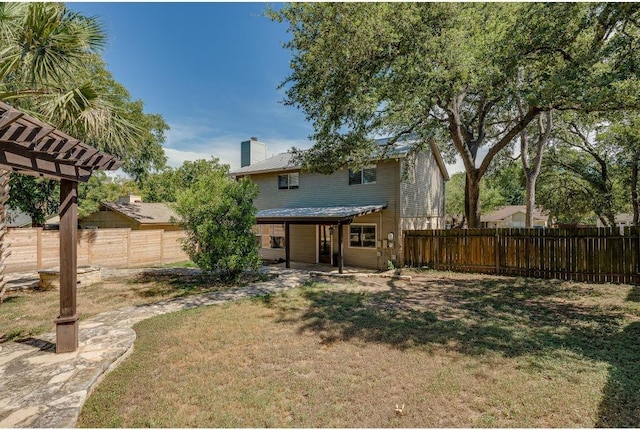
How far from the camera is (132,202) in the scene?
21.3 m

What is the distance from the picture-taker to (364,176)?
14.8 metres

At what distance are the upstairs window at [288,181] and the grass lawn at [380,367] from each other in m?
10.1

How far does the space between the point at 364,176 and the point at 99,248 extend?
43.7 ft

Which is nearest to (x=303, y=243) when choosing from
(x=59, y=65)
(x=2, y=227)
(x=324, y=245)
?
(x=324, y=245)

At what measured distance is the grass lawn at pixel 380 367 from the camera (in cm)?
343

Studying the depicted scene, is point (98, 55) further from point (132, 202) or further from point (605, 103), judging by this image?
point (132, 202)

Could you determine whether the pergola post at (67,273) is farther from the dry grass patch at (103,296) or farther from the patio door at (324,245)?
the patio door at (324,245)

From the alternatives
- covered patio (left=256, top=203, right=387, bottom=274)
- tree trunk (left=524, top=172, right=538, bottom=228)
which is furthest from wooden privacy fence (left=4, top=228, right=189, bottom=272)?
tree trunk (left=524, top=172, right=538, bottom=228)

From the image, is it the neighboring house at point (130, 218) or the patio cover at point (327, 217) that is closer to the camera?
the patio cover at point (327, 217)

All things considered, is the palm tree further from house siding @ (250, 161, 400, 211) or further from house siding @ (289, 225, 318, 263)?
house siding @ (289, 225, 318, 263)

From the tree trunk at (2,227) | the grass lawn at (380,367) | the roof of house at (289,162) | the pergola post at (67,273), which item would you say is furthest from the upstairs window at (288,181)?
the pergola post at (67,273)

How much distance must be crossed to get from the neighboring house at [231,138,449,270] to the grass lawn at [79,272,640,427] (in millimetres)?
5986

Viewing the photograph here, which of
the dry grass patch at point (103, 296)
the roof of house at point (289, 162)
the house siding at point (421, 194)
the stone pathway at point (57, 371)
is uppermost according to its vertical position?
the roof of house at point (289, 162)

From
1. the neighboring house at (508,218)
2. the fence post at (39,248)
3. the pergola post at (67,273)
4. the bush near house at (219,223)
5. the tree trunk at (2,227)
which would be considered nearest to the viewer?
the pergola post at (67,273)
